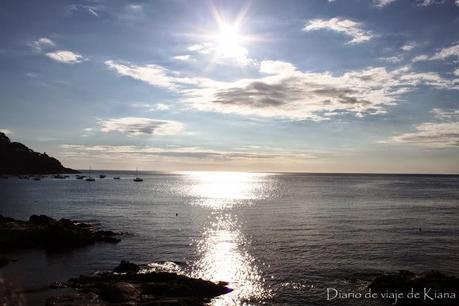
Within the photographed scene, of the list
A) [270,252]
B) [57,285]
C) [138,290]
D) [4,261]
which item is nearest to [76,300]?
[138,290]

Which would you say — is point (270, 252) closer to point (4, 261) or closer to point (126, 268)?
point (126, 268)

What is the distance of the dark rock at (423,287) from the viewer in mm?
32594

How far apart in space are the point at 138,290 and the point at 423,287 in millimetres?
23879

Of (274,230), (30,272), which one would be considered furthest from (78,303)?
(274,230)

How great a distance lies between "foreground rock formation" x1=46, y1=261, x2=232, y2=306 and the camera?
31.7 metres

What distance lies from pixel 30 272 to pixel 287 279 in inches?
1043

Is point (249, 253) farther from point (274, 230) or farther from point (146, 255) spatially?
point (274, 230)

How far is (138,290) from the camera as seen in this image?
33875 mm

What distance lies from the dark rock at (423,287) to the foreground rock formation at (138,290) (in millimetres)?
14101

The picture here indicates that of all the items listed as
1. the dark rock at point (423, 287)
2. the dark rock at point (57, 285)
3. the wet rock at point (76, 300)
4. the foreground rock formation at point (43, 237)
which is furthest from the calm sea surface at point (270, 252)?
the foreground rock formation at point (43, 237)

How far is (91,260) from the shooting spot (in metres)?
48.8

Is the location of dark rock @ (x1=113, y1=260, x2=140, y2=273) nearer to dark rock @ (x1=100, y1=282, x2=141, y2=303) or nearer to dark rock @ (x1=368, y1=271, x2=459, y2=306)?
dark rock @ (x1=100, y1=282, x2=141, y2=303)

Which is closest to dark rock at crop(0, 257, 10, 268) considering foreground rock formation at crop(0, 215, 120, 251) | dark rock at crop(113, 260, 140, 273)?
foreground rock formation at crop(0, 215, 120, 251)

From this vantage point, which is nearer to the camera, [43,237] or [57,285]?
[57,285]
